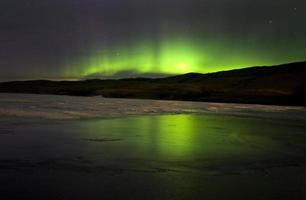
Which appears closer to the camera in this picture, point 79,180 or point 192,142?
point 79,180

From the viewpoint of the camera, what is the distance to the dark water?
563 centimetres

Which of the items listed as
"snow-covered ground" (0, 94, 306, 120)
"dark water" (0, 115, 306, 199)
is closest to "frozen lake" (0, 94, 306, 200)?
"dark water" (0, 115, 306, 199)

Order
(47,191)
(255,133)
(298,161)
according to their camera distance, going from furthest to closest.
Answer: (255,133) < (298,161) < (47,191)

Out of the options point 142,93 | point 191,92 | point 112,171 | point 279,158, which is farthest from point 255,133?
point 142,93

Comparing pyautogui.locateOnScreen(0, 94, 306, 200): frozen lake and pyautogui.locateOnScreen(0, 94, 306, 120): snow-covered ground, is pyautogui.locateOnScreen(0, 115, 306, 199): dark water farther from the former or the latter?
pyautogui.locateOnScreen(0, 94, 306, 120): snow-covered ground

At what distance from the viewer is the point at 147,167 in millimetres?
7496

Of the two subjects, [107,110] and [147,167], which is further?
[107,110]

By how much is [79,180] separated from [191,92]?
70876mm

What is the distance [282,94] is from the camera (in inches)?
2462

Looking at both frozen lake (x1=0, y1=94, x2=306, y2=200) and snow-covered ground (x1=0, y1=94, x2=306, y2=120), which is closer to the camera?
frozen lake (x1=0, y1=94, x2=306, y2=200)

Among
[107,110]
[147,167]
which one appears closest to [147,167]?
[147,167]

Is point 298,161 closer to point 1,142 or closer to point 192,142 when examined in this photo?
point 192,142

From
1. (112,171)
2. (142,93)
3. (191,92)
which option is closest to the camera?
(112,171)

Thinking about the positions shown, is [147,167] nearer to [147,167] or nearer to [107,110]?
[147,167]
